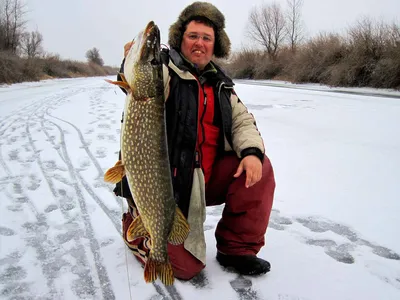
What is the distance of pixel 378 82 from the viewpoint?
50.4 feet

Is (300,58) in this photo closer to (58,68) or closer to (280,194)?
(280,194)

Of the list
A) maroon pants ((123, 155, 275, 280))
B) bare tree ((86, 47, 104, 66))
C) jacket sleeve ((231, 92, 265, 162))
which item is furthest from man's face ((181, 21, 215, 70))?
bare tree ((86, 47, 104, 66))

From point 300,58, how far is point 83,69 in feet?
122

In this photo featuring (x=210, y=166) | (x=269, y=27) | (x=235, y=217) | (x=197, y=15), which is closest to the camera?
(x=235, y=217)

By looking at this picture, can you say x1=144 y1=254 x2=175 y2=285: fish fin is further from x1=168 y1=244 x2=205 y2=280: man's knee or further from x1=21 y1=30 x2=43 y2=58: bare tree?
x1=21 y1=30 x2=43 y2=58: bare tree

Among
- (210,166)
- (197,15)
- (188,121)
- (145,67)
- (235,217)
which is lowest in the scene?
(235,217)

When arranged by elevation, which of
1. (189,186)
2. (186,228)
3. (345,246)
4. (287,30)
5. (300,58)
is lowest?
(345,246)

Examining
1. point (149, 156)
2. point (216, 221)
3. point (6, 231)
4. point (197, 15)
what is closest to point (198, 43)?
point (197, 15)

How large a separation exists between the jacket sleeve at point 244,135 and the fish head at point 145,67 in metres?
0.65

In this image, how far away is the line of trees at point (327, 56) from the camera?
50.8 feet

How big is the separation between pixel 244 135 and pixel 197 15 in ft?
3.17

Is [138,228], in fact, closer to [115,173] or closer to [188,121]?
[115,173]

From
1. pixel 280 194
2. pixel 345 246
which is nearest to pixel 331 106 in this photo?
pixel 280 194

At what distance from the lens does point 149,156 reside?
65.6 inches
